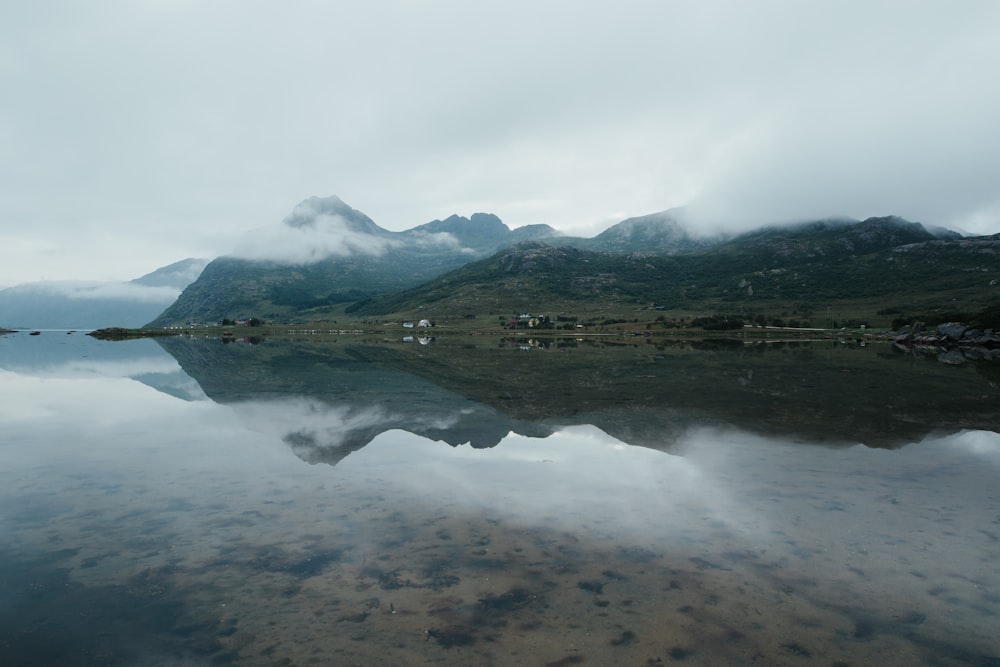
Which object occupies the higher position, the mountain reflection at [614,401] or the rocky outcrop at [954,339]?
the mountain reflection at [614,401]

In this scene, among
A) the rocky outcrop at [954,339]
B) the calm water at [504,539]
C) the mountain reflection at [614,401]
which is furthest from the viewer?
the rocky outcrop at [954,339]

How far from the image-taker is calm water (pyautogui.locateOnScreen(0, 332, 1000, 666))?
928 centimetres

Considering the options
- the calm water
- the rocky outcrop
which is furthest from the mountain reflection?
the rocky outcrop

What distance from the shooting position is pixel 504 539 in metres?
13.5

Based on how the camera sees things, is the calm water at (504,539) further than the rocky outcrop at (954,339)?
No

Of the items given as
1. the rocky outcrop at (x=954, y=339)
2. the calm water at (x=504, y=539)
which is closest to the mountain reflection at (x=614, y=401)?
the calm water at (x=504, y=539)

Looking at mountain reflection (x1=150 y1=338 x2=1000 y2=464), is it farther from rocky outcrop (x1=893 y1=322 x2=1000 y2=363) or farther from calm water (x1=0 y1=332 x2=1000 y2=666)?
rocky outcrop (x1=893 y1=322 x2=1000 y2=363)

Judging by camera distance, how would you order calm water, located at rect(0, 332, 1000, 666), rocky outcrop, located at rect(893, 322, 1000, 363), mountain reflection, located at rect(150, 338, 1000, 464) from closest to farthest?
calm water, located at rect(0, 332, 1000, 666) < mountain reflection, located at rect(150, 338, 1000, 464) < rocky outcrop, located at rect(893, 322, 1000, 363)

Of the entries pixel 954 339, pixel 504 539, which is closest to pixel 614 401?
pixel 504 539

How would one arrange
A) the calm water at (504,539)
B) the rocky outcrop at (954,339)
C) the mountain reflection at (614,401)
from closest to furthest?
the calm water at (504,539) < the mountain reflection at (614,401) < the rocky outcrop at (954,339)

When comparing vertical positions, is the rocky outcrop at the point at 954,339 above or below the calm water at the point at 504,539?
below

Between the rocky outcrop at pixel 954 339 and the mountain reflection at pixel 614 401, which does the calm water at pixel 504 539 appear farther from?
the rocky outcrop at pixel 954 339

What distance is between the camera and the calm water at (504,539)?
30.5 feet

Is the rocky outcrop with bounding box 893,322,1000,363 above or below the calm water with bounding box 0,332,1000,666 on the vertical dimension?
below
